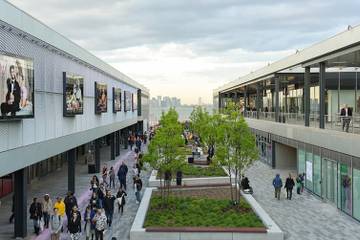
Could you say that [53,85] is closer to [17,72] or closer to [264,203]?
[17,72]

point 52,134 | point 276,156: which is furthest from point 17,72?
point 276,156

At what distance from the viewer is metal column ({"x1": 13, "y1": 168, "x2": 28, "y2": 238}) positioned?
16203mm

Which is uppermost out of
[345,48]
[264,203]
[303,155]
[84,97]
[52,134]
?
[345,48]

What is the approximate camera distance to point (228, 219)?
718 inches

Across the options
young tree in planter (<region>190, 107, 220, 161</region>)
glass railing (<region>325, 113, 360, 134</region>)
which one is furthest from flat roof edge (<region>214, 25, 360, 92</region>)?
young tree in planter (<region>190, 107, 220, 161</region>)

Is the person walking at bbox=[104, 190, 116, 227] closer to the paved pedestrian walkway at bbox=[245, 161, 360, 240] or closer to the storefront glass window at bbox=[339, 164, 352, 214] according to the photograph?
the paved pedestrian walkway at bbox=[245, 161, 360, 240]

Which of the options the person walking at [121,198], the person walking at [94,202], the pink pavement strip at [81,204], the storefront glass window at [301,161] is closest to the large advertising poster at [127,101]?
the pink pavement strip at [81,204]

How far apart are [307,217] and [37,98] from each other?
39.2 ft

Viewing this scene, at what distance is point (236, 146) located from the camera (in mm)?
21594

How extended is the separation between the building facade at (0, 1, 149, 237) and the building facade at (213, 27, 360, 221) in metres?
11.8

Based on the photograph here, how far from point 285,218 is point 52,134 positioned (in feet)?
33.3

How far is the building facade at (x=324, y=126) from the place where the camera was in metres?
20.0

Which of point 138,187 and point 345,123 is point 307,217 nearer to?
point 345,123

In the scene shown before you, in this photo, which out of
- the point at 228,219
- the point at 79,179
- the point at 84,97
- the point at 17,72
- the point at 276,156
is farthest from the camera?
the point at 276,156
